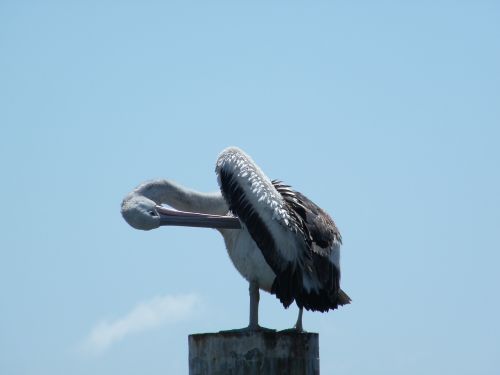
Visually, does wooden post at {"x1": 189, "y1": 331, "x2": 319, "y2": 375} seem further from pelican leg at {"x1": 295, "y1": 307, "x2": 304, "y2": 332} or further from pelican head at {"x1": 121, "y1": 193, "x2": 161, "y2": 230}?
pelican head at {"x1": 121, "y1": 193, "x2": 161, "y2": 230}

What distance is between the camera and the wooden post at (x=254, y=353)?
26.6 ft

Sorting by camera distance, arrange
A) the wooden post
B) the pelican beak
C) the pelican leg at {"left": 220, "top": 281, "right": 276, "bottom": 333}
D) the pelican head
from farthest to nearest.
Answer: the pelican head < the pelican beak < the pelican leg at {"left": 220, "top": 281, "right": 276, "bottom": 333} < the wooden post

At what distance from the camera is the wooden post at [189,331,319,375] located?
8.12m

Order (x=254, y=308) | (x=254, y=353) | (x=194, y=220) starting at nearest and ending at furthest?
1. (x=254, y=353)
2. (x=254, y=308)
3. (x=194, y=220)

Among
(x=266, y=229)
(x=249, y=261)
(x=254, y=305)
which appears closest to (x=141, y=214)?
(x=249, y=261)

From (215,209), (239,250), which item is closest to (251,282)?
(239,250)

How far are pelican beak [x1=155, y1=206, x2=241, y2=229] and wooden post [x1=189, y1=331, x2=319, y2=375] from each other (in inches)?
67.5

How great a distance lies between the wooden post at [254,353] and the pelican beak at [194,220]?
171cm

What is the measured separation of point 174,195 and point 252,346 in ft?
9.08

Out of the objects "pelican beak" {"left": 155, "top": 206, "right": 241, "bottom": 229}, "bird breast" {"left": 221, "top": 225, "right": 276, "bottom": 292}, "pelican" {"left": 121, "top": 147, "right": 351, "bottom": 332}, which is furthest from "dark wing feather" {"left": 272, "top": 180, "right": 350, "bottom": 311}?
"pelican beak" {"left": 155, "top": 206, "right": 241, "bottom": 229}

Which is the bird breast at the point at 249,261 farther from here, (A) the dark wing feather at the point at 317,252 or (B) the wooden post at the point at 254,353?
(B) the wooden post at the point at 254,353

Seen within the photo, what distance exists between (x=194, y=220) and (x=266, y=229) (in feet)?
3.08

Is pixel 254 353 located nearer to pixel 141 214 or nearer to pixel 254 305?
pixel 254 305

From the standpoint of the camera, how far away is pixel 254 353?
8.12 metres
